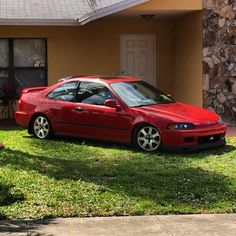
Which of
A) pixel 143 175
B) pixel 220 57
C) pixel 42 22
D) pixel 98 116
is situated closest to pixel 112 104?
pixel 98 116

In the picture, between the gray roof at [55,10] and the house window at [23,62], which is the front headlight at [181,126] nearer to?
the gray roof at [55,10]

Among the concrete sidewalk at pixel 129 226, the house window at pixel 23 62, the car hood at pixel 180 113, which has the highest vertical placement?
the house window at pixel 23 62

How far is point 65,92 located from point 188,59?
16.6ft

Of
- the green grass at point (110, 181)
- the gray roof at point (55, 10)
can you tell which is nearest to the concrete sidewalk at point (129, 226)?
the green grass at point (110, 181)

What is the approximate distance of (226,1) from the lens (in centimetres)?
1423

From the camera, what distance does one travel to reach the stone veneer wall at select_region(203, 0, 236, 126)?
1423 centimetres

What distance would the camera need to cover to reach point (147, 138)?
1041 centimetres

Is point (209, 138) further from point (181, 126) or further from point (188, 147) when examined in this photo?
point (181, 126)

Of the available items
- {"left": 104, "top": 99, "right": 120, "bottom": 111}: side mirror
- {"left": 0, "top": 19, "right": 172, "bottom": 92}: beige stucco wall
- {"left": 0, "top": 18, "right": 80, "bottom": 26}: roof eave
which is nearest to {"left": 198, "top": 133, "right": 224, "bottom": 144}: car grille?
{"left": 104, "top": 99, "right": 120, "bottom": 111}: side mirror

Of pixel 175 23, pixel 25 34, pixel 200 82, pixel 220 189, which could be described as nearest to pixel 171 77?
pixel 175 23

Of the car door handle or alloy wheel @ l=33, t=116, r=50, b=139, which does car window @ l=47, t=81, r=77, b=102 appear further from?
alloy wheel @ l=33, t=116, r=50, b=139

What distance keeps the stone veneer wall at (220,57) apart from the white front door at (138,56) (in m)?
3.09

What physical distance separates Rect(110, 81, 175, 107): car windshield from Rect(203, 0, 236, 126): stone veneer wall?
2.92m

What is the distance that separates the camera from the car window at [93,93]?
1113cm
